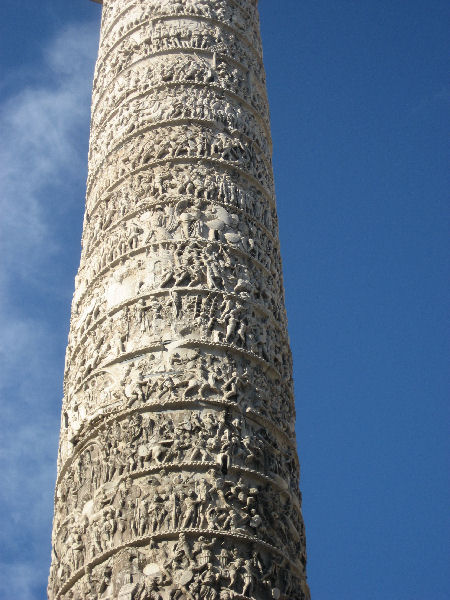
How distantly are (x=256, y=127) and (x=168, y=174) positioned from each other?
952mm

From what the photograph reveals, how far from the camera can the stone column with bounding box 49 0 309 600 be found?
4.20m

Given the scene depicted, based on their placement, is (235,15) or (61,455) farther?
(235,15)

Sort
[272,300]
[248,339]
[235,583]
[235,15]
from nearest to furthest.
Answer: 1. [235,583]
2. [248,339]
3. [272,300]
4. [235,15]

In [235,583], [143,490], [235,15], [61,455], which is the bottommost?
[235,583]

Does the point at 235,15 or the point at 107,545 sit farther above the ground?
the point at 235,15

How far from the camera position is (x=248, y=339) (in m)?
4.96

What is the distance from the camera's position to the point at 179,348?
473 centimetres

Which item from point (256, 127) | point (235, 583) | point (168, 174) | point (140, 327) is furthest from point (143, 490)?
point (256, 127)

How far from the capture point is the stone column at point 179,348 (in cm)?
420

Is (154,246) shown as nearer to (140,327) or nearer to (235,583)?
(140,327)

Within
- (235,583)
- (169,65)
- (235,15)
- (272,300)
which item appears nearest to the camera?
(235,583)

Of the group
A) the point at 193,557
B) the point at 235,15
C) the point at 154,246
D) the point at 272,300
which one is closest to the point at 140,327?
the point at 154,246

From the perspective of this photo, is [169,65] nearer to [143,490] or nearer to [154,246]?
[154,246]

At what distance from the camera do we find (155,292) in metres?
4.95
